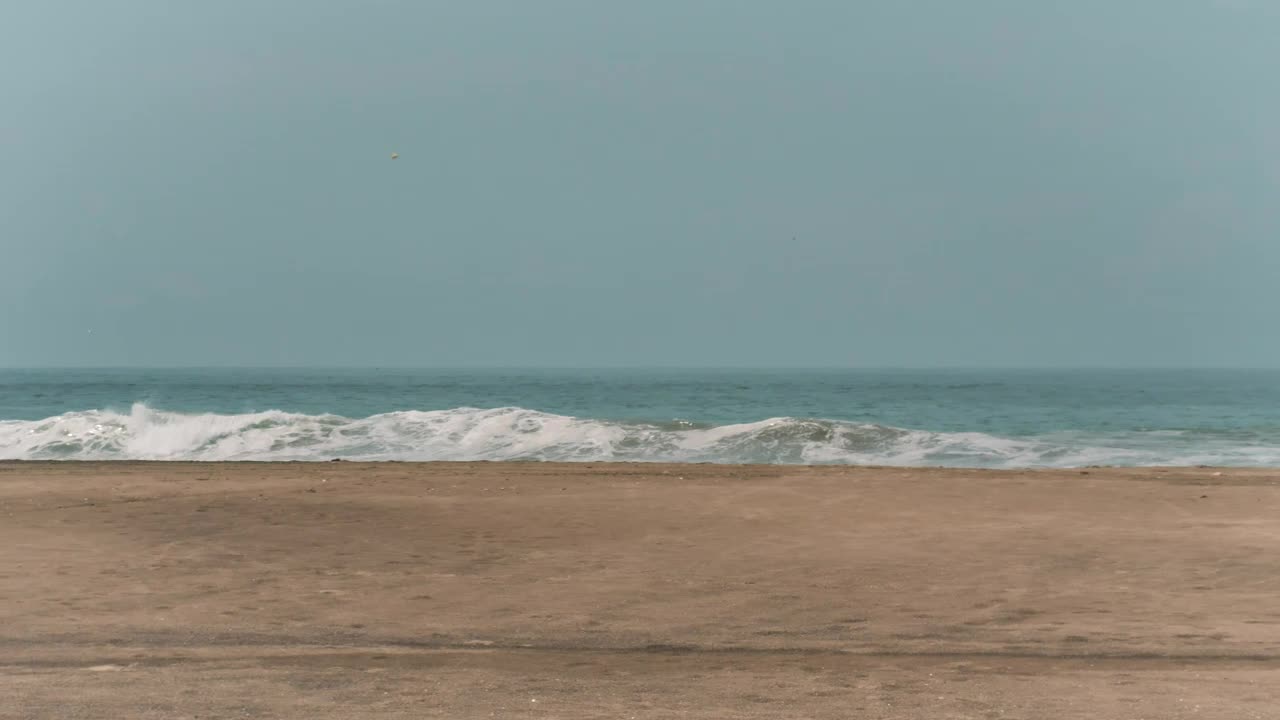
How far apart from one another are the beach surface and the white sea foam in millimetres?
13192

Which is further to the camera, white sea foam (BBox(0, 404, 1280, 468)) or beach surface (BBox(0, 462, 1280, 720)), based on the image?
white sea foam (BBox(0, 404, 1280, 468))

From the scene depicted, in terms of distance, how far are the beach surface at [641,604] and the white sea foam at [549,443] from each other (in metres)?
13.2

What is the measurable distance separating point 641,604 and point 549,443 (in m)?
22.8

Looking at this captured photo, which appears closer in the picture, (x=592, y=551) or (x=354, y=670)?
(x=354, y=670)

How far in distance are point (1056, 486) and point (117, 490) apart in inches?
501

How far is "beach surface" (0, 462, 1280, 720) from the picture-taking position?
689 centimetres

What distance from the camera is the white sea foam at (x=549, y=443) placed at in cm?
2950

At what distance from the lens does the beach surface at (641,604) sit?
22.6ft

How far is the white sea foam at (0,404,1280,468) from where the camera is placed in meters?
29.5

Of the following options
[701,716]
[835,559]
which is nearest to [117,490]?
[835,559]

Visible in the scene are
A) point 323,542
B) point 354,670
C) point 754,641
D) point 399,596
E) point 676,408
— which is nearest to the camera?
point 354,670

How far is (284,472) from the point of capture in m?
20.8

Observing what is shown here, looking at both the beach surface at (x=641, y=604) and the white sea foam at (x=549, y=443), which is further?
the white sea foam at (x=549, y=443)

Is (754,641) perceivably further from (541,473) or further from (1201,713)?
(541,473)
